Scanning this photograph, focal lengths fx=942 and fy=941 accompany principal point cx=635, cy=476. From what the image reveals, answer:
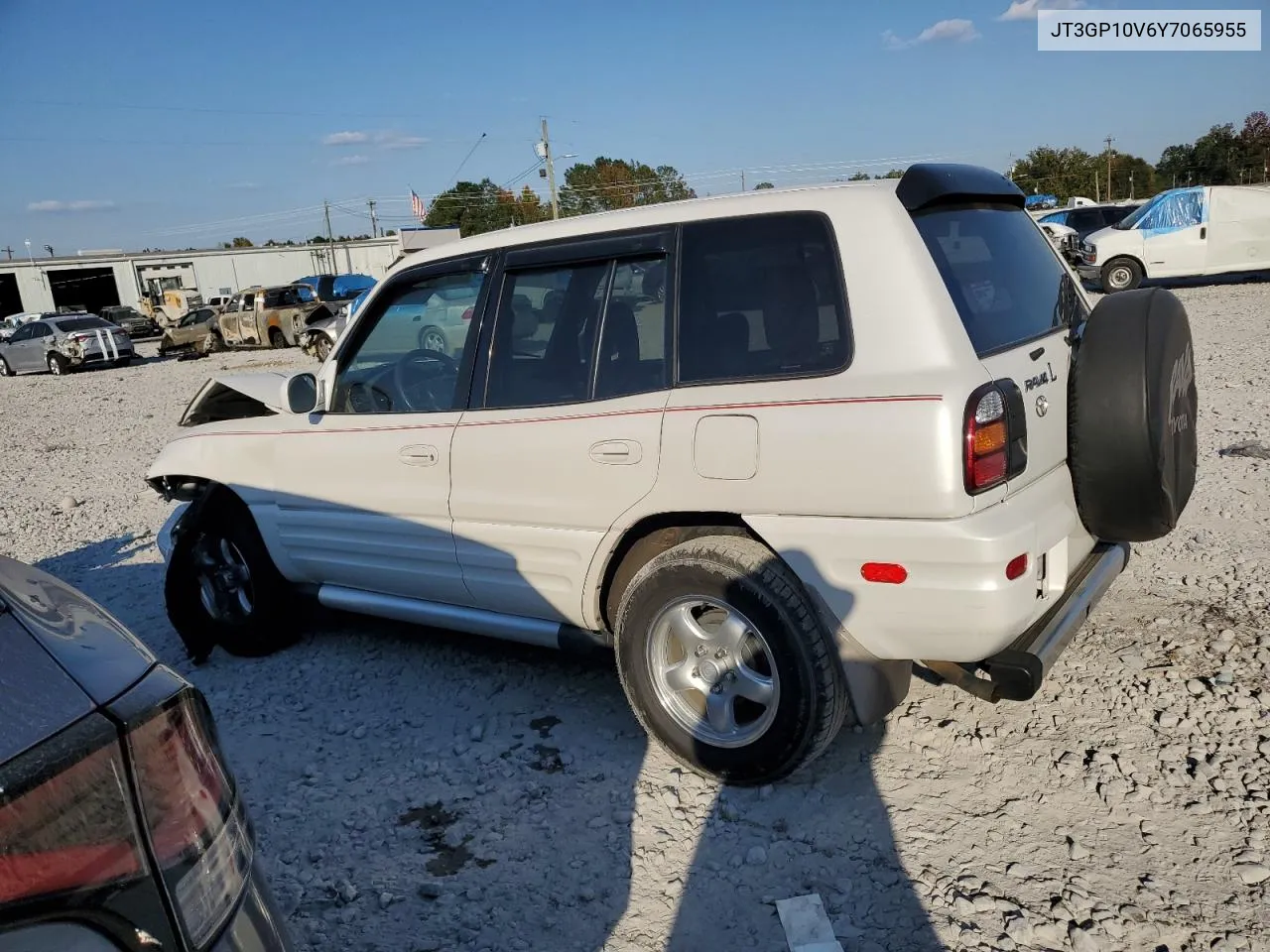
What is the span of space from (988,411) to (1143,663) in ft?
5.96

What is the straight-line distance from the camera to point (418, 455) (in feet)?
12.6

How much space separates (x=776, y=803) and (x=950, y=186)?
7.03 ft

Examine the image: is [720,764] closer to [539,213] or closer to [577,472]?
[577,472]

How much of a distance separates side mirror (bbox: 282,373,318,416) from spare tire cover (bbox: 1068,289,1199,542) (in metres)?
3.14

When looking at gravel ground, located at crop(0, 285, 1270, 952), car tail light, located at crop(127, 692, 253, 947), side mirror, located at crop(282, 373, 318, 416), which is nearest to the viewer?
car tail light, located at crop(127, 692, 253, 947)

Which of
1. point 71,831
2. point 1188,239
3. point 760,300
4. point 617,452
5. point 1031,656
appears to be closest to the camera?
point 71,831

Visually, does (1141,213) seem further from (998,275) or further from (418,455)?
(418,455)

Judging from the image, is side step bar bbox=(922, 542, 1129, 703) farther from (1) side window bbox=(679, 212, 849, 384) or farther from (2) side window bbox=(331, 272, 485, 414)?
(2) side window bbox=(331, 272, 485, 414)

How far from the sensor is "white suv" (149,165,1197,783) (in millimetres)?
2762

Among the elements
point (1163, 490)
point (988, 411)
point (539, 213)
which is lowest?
point (1163, 490)

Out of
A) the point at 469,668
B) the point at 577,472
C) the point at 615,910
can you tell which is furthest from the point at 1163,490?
the point at 469,668

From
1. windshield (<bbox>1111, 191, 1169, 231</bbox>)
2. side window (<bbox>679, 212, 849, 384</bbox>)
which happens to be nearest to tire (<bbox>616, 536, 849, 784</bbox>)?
side window (<bbox>679, 212, 849, 384</bbox>)

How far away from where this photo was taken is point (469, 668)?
447cm

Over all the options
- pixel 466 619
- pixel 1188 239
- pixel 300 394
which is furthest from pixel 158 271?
pixel 466 619
